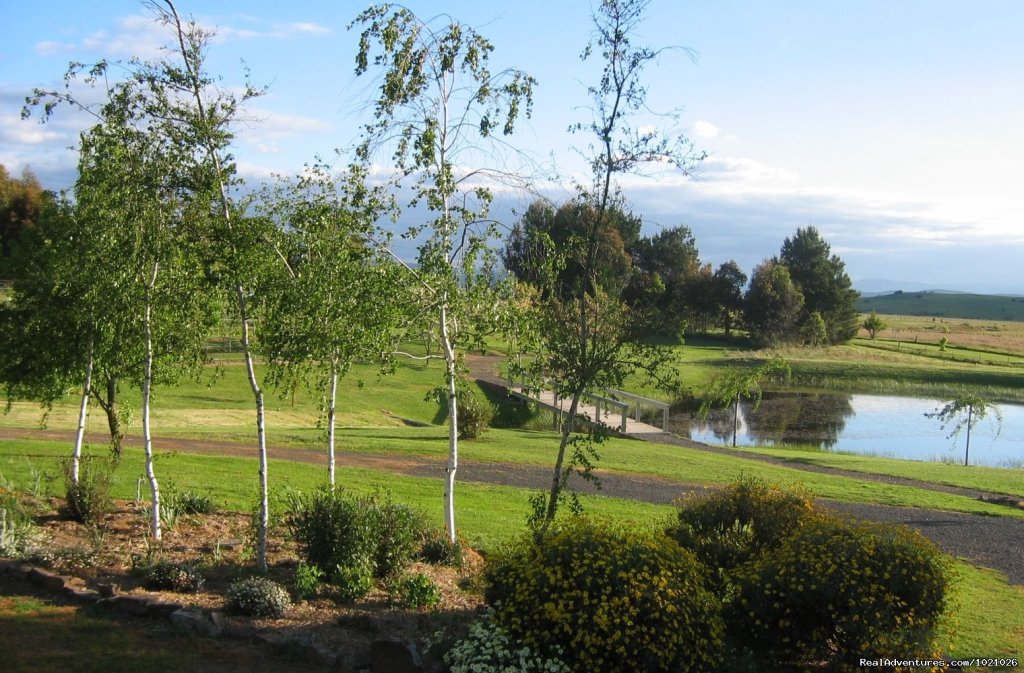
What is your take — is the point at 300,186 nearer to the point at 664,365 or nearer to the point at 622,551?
the point at 664,365

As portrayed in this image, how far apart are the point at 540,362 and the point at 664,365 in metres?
1.45

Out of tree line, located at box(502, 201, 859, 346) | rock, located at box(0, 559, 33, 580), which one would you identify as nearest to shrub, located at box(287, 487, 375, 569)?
rock, located at box(0, 559, 33, 580)

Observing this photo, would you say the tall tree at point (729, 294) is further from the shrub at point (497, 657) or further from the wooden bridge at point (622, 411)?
the shrub at point (497, 657)

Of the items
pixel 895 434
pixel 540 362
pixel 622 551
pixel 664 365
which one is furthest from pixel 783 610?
pixel 895 434

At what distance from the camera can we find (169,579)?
8969mm

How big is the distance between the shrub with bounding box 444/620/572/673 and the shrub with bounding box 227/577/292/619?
2098 millimetres

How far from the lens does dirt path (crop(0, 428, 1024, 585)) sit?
629 inches

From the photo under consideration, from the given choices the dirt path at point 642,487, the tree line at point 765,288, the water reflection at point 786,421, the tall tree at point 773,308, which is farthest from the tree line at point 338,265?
the tall tree at point 773,308

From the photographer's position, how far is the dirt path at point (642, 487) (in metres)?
16.0

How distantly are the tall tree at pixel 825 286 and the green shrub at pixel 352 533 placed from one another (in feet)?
263

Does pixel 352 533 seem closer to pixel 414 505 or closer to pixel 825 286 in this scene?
pixel 414 505

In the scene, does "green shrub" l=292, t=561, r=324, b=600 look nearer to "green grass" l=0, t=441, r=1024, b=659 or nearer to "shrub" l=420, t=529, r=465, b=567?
"green grass" l=0, t=441, r=1024, b=659

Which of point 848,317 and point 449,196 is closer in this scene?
point 449,196

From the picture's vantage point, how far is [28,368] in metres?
15.4
